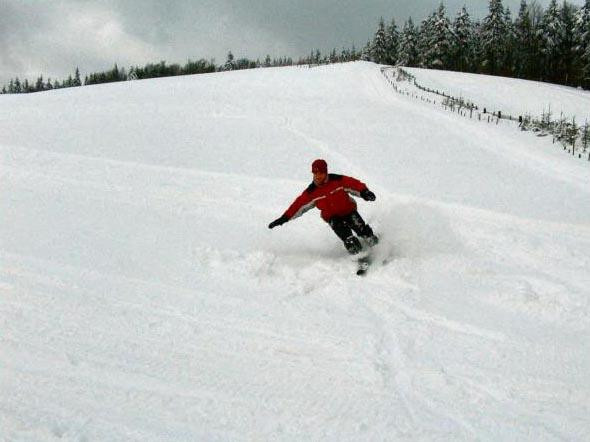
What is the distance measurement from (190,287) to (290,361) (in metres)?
1.92

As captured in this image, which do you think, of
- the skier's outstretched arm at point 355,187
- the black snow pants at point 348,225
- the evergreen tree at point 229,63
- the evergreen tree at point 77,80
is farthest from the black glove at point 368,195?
the evergreen tree at point 77,80

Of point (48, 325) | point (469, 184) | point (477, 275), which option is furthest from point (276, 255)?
point (469, 184)

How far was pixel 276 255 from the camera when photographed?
21.3 ft

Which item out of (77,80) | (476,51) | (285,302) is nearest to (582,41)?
(476,51)

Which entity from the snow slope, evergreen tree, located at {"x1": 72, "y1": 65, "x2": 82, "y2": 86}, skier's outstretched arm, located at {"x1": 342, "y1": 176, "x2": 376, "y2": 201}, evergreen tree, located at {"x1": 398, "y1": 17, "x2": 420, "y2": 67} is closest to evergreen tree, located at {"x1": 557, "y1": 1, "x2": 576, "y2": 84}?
evergreen tree, located at {"x1": 398, "y1": 17, "x2": 420, "y2": 67}

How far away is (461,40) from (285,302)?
222 ft

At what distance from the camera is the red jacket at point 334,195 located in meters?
6.29

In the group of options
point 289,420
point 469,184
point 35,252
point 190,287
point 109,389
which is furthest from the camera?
point 469,184

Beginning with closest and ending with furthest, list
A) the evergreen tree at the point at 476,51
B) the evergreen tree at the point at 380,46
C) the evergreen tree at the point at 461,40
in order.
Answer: the evergreen tree at the point at 461,40 → the evergreen tree at the point at 476,51 → the evergreen tree at the point at 380,46

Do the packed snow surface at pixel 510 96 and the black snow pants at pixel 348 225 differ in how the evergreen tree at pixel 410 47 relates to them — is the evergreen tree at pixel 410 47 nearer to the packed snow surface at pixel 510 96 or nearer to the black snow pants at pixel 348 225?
the packed snow surface at pixel 510 96

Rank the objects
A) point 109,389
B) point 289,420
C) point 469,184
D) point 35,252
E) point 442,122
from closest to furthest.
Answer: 1. point 289,420
2. point 109,389
3. point 35,252
4. point 469,184
5. point 442,122

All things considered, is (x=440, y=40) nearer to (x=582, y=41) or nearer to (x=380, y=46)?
(x=380, y=46)

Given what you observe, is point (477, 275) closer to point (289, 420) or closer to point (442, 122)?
point (289, 420)

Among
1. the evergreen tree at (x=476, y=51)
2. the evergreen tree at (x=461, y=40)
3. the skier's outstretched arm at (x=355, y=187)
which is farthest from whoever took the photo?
the evergreen tree at (x=476, y=51)
